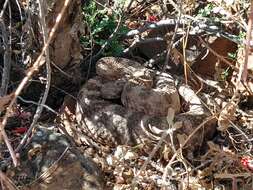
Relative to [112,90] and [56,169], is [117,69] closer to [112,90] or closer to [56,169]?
[112,90]

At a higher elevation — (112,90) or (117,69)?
(117,69)

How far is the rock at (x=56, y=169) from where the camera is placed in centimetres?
312

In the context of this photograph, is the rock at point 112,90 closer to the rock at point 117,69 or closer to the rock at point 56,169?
the rock at point 117,69

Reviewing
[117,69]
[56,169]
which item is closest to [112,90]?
[117,69]

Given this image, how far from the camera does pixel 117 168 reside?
11.0ft

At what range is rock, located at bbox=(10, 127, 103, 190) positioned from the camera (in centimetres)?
312

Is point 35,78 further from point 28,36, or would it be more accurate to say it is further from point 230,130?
point 230,130

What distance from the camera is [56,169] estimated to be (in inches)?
124

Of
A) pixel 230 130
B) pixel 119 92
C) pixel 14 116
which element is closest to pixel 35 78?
pixel 14 116

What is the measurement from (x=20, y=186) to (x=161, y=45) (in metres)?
2.06

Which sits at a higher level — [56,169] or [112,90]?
[112,90]

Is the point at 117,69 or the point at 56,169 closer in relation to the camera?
the point at 56,169

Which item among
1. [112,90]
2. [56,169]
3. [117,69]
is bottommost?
[56,169]

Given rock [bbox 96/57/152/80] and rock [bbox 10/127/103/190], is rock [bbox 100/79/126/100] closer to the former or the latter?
rock [bbox 96/57/152/80]
